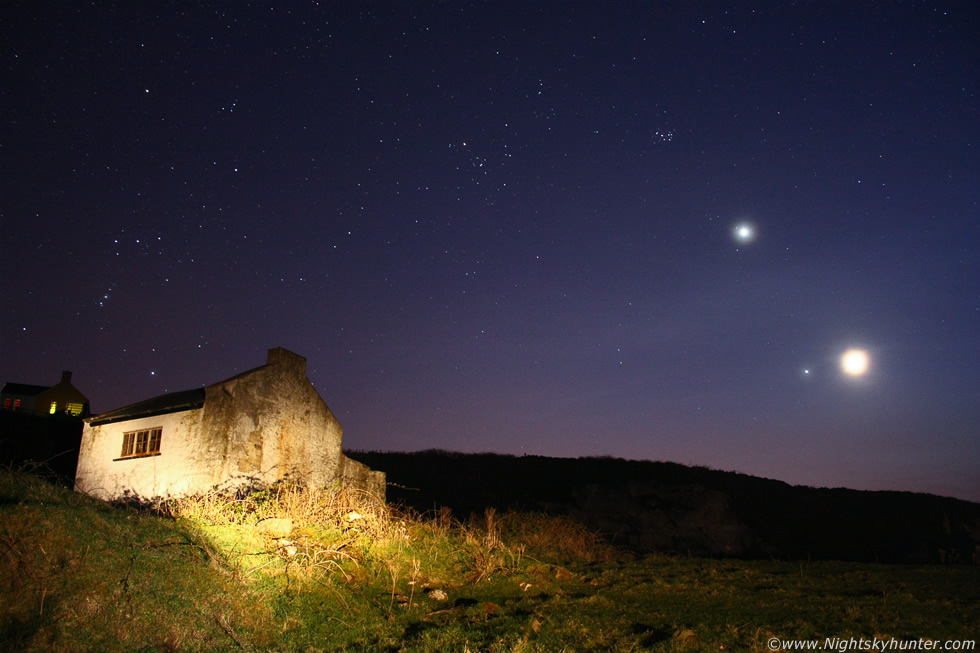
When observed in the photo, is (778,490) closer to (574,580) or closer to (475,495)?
(475,495)

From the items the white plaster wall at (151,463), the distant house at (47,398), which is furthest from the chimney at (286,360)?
the distant house at (47,398)

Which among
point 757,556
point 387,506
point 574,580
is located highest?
point 387,506

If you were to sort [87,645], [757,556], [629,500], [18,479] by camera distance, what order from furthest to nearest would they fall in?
[629,500], [757,556], [18,479], [87,645]

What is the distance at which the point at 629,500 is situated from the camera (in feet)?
126

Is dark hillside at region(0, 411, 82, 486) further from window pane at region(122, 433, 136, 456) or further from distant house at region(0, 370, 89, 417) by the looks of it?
distant house at region(0, 370, 89, 417)

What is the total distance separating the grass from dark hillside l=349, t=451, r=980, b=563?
665 inches

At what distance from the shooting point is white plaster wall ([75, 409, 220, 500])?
62.3 ft

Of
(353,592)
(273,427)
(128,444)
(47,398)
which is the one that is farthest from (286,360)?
(47,398)

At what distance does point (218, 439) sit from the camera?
62.9 ft

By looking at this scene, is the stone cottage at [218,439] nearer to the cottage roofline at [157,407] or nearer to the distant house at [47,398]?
the cottage roofline at [157,407]

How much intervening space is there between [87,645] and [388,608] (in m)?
5.20

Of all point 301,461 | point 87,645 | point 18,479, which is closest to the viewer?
point 87,645

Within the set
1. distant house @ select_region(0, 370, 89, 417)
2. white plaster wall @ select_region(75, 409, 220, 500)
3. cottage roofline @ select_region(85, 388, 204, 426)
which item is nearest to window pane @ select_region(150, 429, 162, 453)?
white plaster wall @ select_region(75, 409, 220, 500)

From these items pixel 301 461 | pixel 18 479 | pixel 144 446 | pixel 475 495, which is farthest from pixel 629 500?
pixel 18 479
